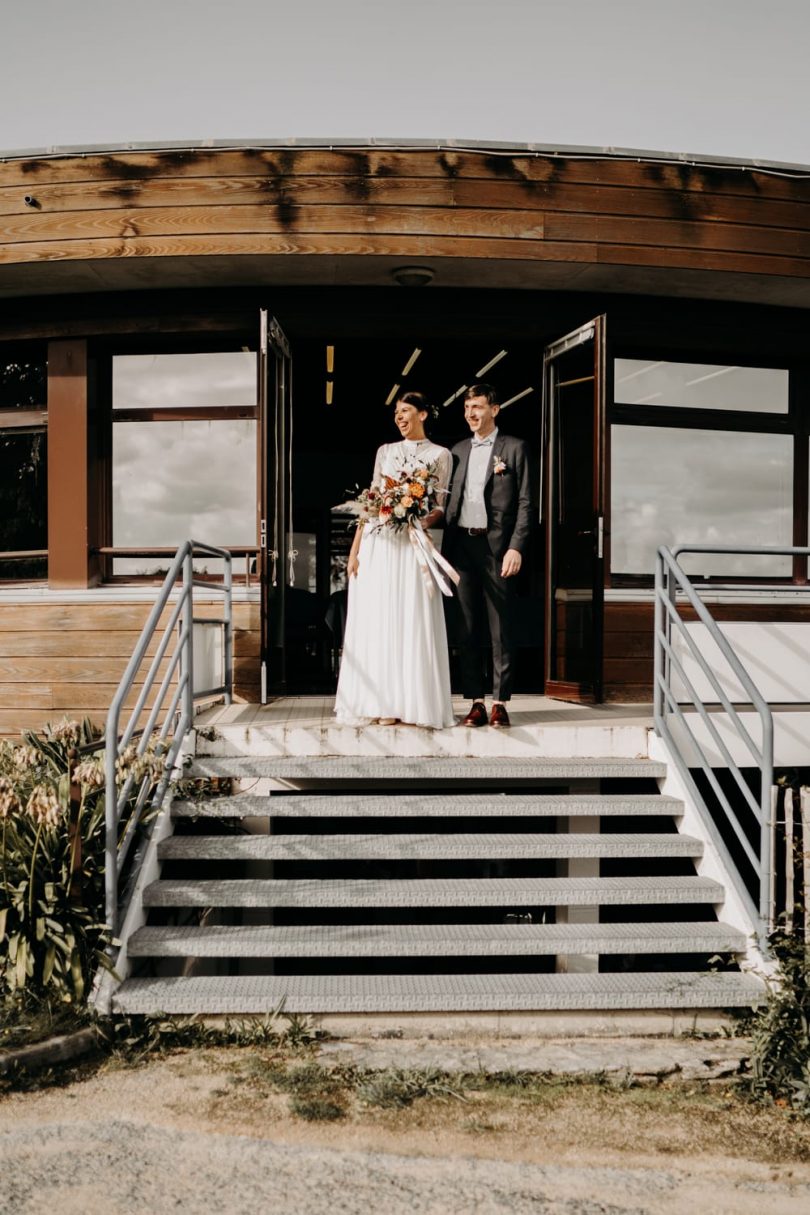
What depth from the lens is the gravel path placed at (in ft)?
8.95

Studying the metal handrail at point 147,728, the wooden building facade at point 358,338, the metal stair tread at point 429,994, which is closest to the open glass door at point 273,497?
the wooden building facade at point 358,338

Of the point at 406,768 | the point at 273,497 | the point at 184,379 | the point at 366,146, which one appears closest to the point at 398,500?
the point at 406,768

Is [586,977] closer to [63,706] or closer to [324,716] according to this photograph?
[324,716]

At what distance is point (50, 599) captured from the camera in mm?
7133

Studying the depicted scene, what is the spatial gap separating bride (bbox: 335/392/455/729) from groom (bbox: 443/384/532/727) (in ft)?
0.85

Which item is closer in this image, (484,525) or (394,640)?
(394,640)

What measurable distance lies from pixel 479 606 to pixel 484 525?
1.52 feet

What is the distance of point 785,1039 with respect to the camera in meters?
3.64

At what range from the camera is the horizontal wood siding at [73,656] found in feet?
23.1

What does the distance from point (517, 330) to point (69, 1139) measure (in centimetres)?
591

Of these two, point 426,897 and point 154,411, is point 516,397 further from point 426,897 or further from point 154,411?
point 426,897

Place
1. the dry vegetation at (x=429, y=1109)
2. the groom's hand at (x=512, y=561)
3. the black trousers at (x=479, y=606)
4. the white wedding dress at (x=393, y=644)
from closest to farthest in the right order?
the dry vegetation at (x=429, y=1109) → the white wedding dress at (x=393, y=644) → the groom's hand at (x=512, y=561) → the black trousers at (x=479, y=606)

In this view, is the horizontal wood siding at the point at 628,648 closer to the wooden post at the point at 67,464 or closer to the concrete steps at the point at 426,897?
the concrete steps at the point at 426,897

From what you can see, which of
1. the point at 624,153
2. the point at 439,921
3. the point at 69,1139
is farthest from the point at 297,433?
the point at 69,1139
